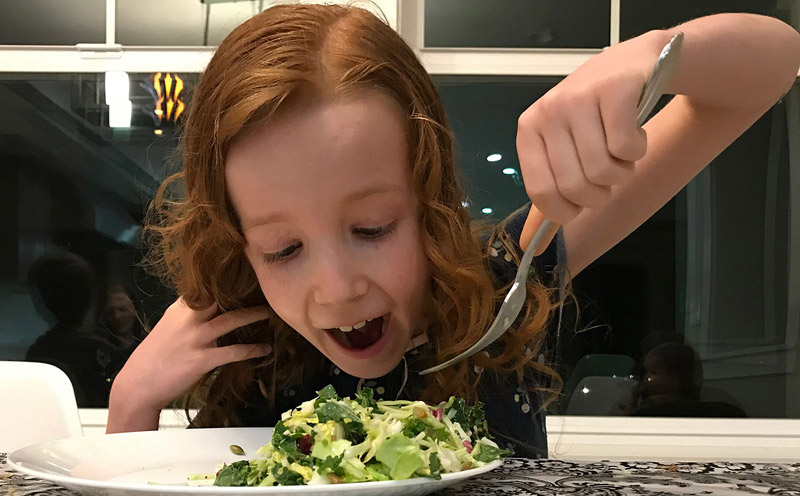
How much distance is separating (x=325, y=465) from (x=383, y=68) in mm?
516

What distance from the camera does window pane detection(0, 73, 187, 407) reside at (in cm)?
248

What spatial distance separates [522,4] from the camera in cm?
245

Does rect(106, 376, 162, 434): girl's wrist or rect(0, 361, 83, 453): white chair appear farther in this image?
rect(0, 361, 83, 453): white chair

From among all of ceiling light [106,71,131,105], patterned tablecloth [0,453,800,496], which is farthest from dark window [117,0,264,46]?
patterned tablecloth [0,453,800,496]

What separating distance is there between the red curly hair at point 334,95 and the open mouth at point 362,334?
0.09 metres

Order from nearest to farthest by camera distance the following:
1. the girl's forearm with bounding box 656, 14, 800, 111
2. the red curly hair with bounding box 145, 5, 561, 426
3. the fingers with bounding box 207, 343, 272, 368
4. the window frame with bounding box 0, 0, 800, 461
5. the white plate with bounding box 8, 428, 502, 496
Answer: the white plate with bounding box 8, 428, 502, 496, the girl's forearm with bounding box 656, 14, 800, 111, the red curly hair with bounding box 145, 5, 561, 426, the fingers with bounding box 207, 343, 272, 368, the window frame with bounding box 0, 0, 800, 461

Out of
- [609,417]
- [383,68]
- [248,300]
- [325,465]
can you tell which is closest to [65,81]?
[248,300]

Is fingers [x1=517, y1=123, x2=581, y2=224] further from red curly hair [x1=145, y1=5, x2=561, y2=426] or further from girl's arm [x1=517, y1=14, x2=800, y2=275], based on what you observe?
red curly hair [x1=145, y1=5, x2=561, y2=426]

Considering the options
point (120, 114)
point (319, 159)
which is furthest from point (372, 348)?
point (120, 114)

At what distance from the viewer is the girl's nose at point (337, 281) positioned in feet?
2.40

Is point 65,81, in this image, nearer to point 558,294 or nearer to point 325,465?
point 558,294

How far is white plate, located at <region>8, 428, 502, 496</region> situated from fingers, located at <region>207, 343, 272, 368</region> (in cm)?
26

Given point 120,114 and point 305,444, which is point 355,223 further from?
point 120,114

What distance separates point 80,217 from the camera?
8.19 ft
